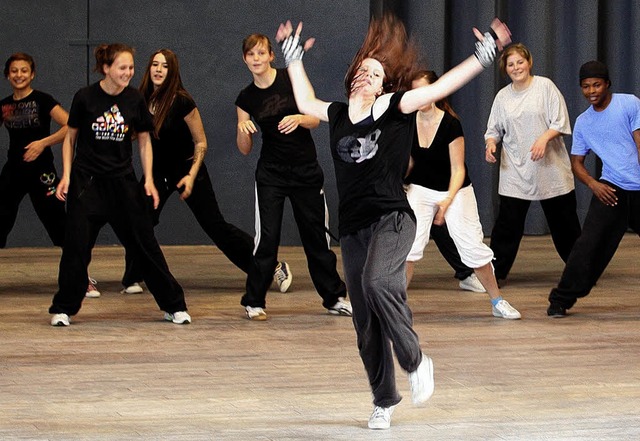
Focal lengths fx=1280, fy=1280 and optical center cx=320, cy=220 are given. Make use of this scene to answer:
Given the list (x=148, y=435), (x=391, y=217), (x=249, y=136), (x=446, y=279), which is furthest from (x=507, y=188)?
(x=148, y=435)

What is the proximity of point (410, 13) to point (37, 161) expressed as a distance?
4.18m

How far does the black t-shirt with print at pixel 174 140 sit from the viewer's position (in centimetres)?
731

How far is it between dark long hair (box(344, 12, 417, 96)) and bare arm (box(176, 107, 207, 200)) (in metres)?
2.81

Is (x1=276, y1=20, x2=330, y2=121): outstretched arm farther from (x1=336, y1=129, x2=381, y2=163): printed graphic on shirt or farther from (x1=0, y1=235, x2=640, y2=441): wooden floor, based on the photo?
(x1=0, y1=235, x2=640, y2=441): wooden floor

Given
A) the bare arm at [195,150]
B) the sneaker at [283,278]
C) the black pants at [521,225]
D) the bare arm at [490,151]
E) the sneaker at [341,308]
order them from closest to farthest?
the sneaker at [341,308]
the bare arm at [195,150]
the bare arm at [490,151]
the sneaker at [283,278]
the black pants at [521,225]

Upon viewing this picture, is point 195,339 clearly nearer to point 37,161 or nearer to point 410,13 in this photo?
point 37,161

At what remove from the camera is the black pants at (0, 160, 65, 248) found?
7.76 meters

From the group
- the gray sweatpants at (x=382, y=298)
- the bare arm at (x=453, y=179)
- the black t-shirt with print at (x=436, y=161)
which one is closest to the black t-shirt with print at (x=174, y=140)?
the black t-shirt with print at (x=436, y=161)

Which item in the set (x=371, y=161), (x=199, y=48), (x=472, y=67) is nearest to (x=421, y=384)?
(x=371, y=161)

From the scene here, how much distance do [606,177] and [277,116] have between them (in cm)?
172

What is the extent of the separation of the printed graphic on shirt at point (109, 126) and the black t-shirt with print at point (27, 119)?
4.96 ft

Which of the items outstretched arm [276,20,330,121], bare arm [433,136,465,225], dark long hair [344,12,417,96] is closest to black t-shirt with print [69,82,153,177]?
bare arm [433,136,465,225]

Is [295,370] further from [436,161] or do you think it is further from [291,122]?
[436,161]

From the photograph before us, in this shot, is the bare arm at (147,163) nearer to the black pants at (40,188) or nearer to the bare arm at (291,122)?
the bare arm at (291,122)
